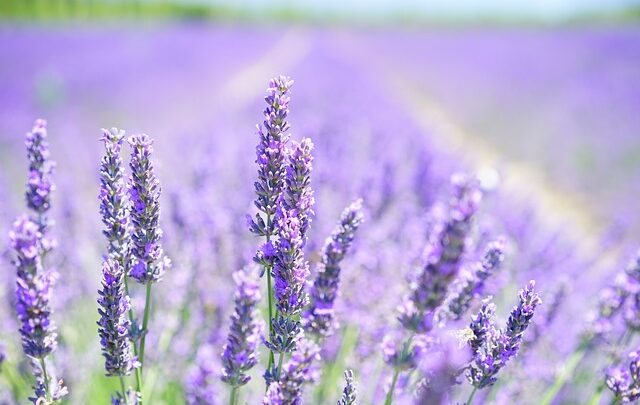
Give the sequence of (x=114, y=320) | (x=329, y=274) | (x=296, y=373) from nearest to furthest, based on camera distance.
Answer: (x=296, y=373)
(x=114, y=320)
(x=329, y=274)

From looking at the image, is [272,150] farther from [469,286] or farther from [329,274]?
[469,286]

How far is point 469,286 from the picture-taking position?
1.33 m

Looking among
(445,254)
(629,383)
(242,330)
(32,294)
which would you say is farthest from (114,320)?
(629,383)

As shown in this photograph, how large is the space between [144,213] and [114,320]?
0.23 metres

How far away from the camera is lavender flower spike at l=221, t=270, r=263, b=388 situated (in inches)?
39.6

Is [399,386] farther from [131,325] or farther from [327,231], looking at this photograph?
[327,231]

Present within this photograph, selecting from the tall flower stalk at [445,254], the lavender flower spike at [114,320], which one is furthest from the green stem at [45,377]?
the tall flower stalk at [445,254]

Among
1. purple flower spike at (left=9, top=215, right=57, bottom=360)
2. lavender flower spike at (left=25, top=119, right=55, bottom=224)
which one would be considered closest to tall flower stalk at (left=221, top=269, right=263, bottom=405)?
purple flower spike at (left=9, top=215, right=57, bottom=360)

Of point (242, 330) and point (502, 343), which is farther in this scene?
point (502, 343)

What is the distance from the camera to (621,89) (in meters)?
11.4

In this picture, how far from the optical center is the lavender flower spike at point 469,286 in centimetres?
133

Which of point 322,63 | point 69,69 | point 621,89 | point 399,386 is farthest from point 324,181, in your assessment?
point 322,63

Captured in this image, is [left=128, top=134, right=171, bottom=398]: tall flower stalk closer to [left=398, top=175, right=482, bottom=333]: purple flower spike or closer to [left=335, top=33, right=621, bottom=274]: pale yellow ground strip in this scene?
[left=398, top=175, right=482, bottom=333]: purple flower spike

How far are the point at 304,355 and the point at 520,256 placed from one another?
2479 millimetres
